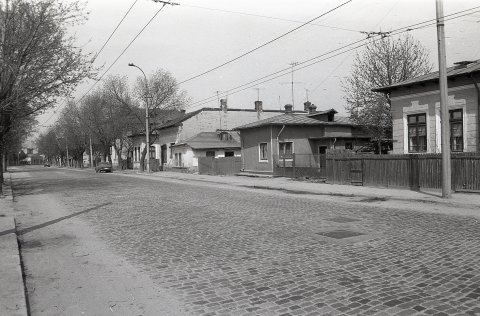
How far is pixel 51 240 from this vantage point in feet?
28.1

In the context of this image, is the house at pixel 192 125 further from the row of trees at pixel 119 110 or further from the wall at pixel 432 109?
the wall at pixel 432 109

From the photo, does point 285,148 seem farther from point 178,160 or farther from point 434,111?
point 178,160

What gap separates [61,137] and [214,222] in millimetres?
90871

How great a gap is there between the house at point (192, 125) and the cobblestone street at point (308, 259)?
34.4 m

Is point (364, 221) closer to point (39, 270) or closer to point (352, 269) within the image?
point (352, 269)

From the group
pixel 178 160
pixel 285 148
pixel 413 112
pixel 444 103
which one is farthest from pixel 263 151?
pixel 444 103

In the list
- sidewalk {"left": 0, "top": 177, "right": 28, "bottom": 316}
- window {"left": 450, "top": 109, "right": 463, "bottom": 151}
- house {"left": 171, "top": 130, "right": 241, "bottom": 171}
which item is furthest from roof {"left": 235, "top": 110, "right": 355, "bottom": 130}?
sidewalk {"left": 0, "top": 177, "right": 28, "bottom": 316}

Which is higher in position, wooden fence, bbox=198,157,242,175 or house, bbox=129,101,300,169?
house, bbox=129,101,300,169

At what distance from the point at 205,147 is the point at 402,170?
25734 millimetres

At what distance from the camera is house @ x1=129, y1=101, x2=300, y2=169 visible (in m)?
46.1

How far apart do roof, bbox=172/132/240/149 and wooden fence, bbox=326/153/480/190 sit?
21.2m

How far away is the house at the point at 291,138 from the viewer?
29859 millimetres

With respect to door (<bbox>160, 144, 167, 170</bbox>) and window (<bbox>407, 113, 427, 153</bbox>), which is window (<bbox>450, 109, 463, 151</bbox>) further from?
door (<bbox>160, 144, 167, 170</bbox>)

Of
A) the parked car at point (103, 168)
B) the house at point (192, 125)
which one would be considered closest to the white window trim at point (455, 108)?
the house at point (192, 125)
